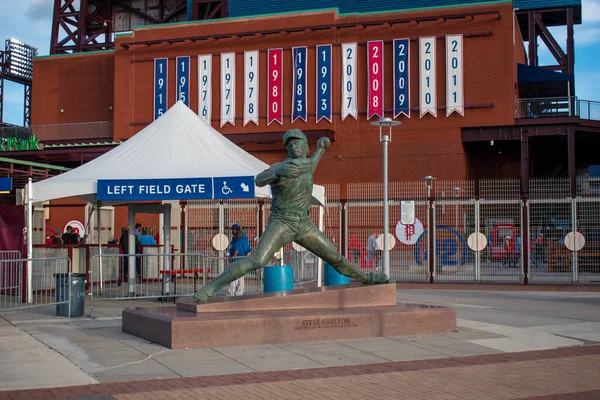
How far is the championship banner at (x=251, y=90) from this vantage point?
43.2 m

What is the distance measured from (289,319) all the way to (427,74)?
104 ft

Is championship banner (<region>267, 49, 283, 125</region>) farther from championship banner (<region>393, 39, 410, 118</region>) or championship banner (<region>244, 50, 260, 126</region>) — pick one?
championship banner (<region>393, 39, 410, 118</region>)

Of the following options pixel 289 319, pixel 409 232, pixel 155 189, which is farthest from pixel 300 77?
pixel 289 319

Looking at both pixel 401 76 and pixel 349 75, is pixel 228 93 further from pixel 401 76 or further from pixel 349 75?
pixel 401 76

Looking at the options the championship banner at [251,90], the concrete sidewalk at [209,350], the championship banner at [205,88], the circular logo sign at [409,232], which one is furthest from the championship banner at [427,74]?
the concrete sidewalk at [209,350]

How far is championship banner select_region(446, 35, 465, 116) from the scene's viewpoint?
40.2 metres

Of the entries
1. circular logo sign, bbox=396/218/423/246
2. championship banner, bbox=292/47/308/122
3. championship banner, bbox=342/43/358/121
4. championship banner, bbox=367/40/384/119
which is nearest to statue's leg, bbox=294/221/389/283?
circular logo sign, bbox=396/218/423/246

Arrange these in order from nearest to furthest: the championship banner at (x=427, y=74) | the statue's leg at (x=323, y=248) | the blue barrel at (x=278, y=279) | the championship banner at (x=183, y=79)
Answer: the statue's leg at (x=323, y=248) < the blue barrel at (x=278, y=279) < the championship banner at (x=427, y=74) < the championship banner at (x=183, y=79)

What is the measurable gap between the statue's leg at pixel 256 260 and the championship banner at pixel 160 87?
34401mm

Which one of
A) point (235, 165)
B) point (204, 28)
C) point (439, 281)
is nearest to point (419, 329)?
point (235, 165)

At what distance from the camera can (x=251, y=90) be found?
43188 mm

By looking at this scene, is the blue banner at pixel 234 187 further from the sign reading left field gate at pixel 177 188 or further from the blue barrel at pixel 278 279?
the blue barrel at pixel 278 279

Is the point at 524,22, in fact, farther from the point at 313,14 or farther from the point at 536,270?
the point at 536,270

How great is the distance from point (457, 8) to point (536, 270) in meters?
21.7
